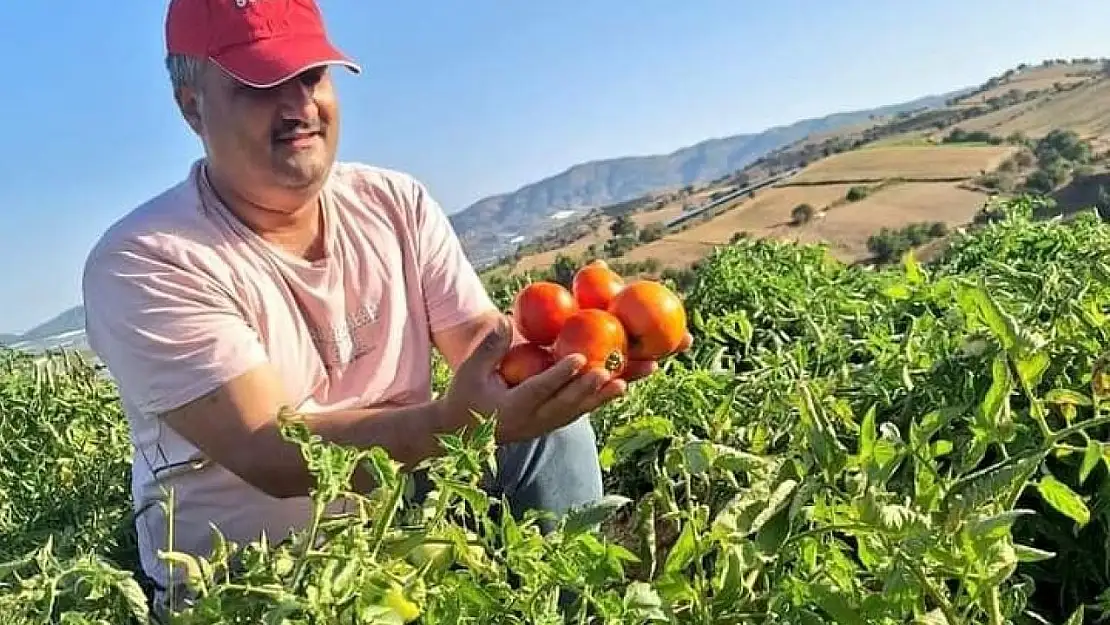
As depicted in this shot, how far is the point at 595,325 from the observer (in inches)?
71.7

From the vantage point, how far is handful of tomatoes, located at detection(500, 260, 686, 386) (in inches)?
71.5

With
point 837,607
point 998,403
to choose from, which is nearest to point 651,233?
point 998,403

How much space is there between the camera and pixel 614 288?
2.03 metres

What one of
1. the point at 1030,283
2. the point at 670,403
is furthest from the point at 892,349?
the point at 670,403

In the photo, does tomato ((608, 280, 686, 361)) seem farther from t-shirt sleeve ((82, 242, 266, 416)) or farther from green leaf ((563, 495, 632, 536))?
green leaf ((563, 495, 632, 536))

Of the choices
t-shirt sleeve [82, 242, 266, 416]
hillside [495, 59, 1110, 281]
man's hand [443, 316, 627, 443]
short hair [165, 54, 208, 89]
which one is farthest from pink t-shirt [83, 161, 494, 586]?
hillside [495, 59, 1110, 281]

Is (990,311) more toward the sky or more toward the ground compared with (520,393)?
more toward the sky

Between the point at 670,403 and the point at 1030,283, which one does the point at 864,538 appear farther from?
the point at 670,403

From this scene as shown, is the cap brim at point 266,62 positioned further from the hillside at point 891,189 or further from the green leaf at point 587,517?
the hillside at point 891,189

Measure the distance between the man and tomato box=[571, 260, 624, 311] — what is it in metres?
0.14

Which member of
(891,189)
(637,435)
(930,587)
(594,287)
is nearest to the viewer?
(930,587)

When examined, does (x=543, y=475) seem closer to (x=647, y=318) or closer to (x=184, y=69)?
(x=647, y=318)

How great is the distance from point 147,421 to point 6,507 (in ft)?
2.76

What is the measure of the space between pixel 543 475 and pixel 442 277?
454 millimetres
